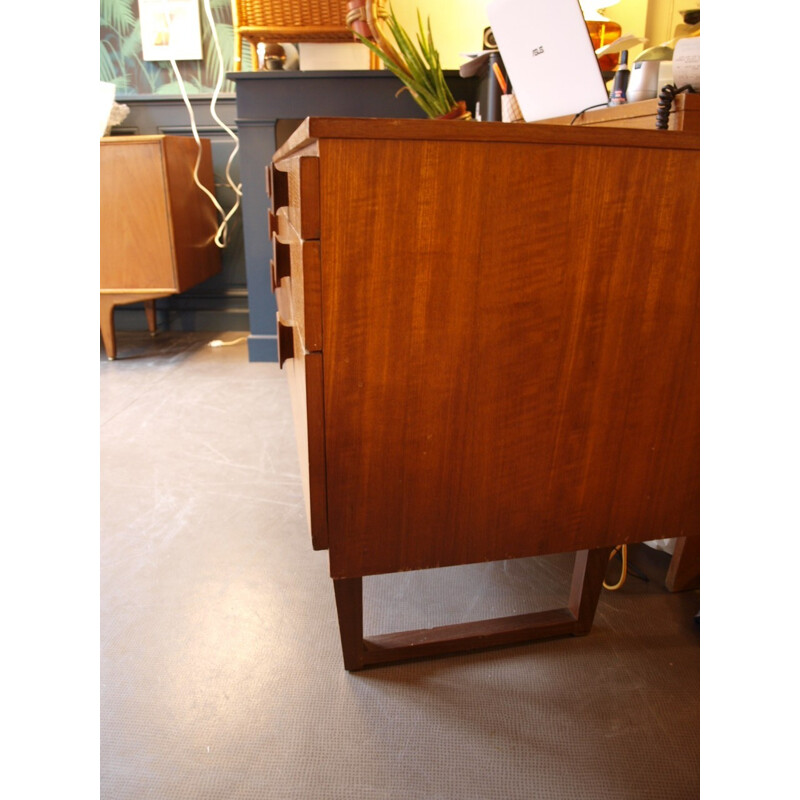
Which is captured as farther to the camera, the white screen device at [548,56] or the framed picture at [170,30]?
the framed picture at [170,30]

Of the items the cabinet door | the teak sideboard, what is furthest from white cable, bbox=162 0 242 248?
the teak sideboard

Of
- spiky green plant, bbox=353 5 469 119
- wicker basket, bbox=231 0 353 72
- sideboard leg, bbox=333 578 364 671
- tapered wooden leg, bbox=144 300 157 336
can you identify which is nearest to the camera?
sideboard leg, bbox=333 578 364 671

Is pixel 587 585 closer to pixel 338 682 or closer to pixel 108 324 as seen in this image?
pixel 338 682

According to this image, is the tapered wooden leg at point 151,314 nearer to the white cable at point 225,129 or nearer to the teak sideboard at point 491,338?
the white cable at point 225,129

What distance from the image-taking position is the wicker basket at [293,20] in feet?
6.70

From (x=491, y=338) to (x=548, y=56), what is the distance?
544 mm

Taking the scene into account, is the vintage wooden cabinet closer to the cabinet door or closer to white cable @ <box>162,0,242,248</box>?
the cabinet door

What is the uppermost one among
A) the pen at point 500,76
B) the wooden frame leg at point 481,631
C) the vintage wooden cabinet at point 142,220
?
the pen at point 500,76

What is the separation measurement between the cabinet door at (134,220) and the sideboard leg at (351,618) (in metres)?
1.79

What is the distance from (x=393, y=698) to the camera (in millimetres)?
842

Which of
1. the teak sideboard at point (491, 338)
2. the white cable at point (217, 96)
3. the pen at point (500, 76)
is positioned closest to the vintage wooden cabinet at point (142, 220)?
the white cable at point (217, 96)

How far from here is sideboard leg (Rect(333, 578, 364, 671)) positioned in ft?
2.79
